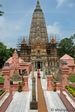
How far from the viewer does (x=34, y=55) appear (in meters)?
75.8

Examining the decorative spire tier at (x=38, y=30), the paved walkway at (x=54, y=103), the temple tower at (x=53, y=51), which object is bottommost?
the paved walkway at (x=54, y=103)

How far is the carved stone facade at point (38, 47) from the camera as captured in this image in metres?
75.6

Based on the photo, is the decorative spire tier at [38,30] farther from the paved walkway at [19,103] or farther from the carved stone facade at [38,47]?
the paved walkway at [19,103]

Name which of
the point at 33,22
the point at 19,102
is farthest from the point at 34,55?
the point at 19,102

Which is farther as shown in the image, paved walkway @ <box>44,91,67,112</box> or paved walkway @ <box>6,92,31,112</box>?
paved walkway @ <box>6,92,31,112</box>

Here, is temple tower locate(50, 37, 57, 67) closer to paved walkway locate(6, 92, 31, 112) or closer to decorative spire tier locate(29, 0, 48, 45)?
decorative spire tier locate(29, 0, 48, 45)

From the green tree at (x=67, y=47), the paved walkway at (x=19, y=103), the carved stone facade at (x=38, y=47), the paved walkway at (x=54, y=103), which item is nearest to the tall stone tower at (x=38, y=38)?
the carved stone facade at (x=38, y=47)

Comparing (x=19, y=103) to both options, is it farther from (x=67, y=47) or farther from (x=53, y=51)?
(x=67, y=47)

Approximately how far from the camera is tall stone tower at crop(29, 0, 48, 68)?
248 feet

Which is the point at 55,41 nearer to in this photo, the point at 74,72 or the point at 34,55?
the point at 34,55

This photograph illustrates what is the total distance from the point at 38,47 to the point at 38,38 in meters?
2.19

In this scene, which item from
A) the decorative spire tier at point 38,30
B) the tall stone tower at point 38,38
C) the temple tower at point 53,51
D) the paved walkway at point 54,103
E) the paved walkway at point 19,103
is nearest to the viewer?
the paved walkway at point 54,103

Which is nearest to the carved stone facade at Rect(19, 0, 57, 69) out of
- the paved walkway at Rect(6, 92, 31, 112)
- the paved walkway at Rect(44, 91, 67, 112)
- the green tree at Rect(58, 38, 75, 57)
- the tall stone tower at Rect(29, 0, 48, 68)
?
the tall stone tower at Rect(29, 0, 48, 68)

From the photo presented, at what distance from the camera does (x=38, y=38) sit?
3004 inches
